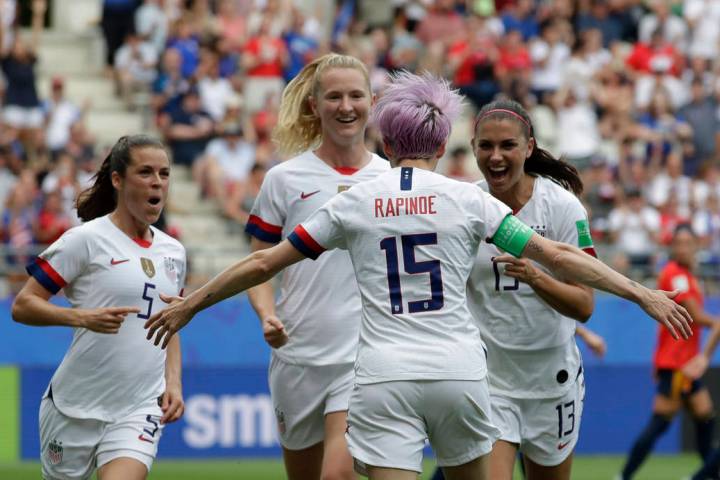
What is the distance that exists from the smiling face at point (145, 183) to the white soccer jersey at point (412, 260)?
1317mm

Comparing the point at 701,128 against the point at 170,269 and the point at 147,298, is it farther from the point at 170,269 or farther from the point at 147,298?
the point at 147,298

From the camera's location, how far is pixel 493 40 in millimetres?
21516

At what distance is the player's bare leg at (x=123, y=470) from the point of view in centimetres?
700

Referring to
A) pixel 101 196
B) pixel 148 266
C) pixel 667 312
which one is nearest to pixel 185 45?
pixel 101 196

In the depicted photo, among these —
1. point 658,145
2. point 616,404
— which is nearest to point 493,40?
point 658,145

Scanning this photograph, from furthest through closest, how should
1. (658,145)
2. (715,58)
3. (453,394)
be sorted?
(715,58) → (658,145) → (453,394)

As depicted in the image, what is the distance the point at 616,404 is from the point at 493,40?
292 inches

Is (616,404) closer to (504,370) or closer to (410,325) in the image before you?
Result: (504,370)

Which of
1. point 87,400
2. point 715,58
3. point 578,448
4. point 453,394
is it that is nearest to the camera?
point 453,394

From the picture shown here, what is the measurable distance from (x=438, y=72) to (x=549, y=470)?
1286cm

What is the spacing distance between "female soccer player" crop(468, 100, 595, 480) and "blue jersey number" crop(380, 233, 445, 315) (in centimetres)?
117

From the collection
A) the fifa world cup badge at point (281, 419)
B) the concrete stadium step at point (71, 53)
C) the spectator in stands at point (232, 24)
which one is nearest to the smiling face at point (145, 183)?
the fifa world cup badge at point (281, 419)

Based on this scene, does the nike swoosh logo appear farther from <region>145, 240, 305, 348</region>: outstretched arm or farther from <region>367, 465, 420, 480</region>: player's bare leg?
<region>367, 465, 420, 480</region>: player's bare leg

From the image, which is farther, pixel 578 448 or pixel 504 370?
pixel 578 448
